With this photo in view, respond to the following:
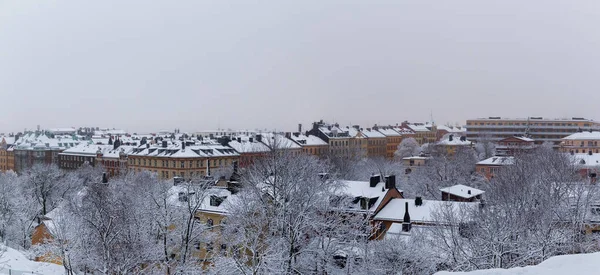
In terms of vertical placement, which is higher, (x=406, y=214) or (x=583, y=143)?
(x=583, y=143)

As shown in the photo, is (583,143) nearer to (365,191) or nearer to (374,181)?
(374,181)

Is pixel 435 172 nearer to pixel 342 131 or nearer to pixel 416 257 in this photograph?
pixel 416 257

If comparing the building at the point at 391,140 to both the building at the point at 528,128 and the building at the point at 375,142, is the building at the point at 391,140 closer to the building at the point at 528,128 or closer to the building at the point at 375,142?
the building at the point at 375,142

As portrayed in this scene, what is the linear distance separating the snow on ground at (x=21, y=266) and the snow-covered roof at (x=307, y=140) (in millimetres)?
73870

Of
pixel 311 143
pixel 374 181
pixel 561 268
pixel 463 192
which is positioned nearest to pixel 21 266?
pixel 374 181

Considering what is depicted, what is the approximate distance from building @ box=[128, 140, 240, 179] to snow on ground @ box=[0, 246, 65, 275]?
4280 centimetres

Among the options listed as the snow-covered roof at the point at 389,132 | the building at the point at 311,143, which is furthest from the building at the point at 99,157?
the snow-covered roof at the point at 389,132

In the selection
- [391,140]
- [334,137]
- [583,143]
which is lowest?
[391,140]

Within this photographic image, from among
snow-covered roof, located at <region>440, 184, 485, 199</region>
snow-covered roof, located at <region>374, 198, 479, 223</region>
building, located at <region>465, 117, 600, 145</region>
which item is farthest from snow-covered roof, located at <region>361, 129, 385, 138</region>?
snow-covered roof, located at <region>374, 198, 479, 223</region>

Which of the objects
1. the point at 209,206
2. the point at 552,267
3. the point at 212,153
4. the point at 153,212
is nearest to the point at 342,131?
the point at 212,153

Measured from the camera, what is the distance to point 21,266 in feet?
112

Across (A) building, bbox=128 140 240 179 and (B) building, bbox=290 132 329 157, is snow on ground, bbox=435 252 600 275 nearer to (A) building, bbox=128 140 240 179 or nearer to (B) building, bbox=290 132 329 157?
(A) building, bbox=128 140 240 179

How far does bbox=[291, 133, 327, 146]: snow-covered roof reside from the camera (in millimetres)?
111812

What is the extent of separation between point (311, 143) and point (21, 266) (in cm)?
8219
